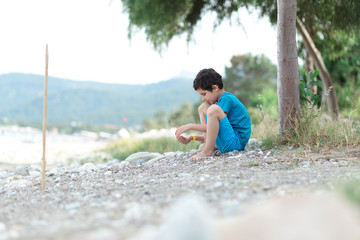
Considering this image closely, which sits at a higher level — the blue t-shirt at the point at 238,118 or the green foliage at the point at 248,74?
the green foliage at the point at 248,74

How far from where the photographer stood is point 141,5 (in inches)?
269

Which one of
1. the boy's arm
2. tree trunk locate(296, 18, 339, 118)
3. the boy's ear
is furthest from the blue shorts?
tree trunk locate(296, 18, 339, 118)

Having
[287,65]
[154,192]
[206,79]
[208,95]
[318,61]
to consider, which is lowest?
[154,192]

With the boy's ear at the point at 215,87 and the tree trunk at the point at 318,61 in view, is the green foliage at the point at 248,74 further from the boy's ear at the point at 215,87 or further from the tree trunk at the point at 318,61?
the boy's ear at the point at 215,87

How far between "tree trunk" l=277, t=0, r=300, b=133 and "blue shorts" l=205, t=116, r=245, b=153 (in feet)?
2.06

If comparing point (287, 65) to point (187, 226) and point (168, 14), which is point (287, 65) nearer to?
point (187, 226)

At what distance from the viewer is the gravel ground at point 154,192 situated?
1.61m

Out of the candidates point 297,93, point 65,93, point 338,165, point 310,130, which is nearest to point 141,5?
point 297,93

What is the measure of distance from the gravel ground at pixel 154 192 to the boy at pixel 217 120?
0.25 meters

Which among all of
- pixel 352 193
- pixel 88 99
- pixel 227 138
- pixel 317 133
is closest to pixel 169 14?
pixel 227 138

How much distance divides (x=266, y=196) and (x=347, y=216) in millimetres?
586

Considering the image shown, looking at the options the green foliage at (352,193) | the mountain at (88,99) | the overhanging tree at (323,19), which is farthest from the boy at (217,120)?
the mountain at (88,99)

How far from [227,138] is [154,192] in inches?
70.8

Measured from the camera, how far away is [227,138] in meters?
3.85
